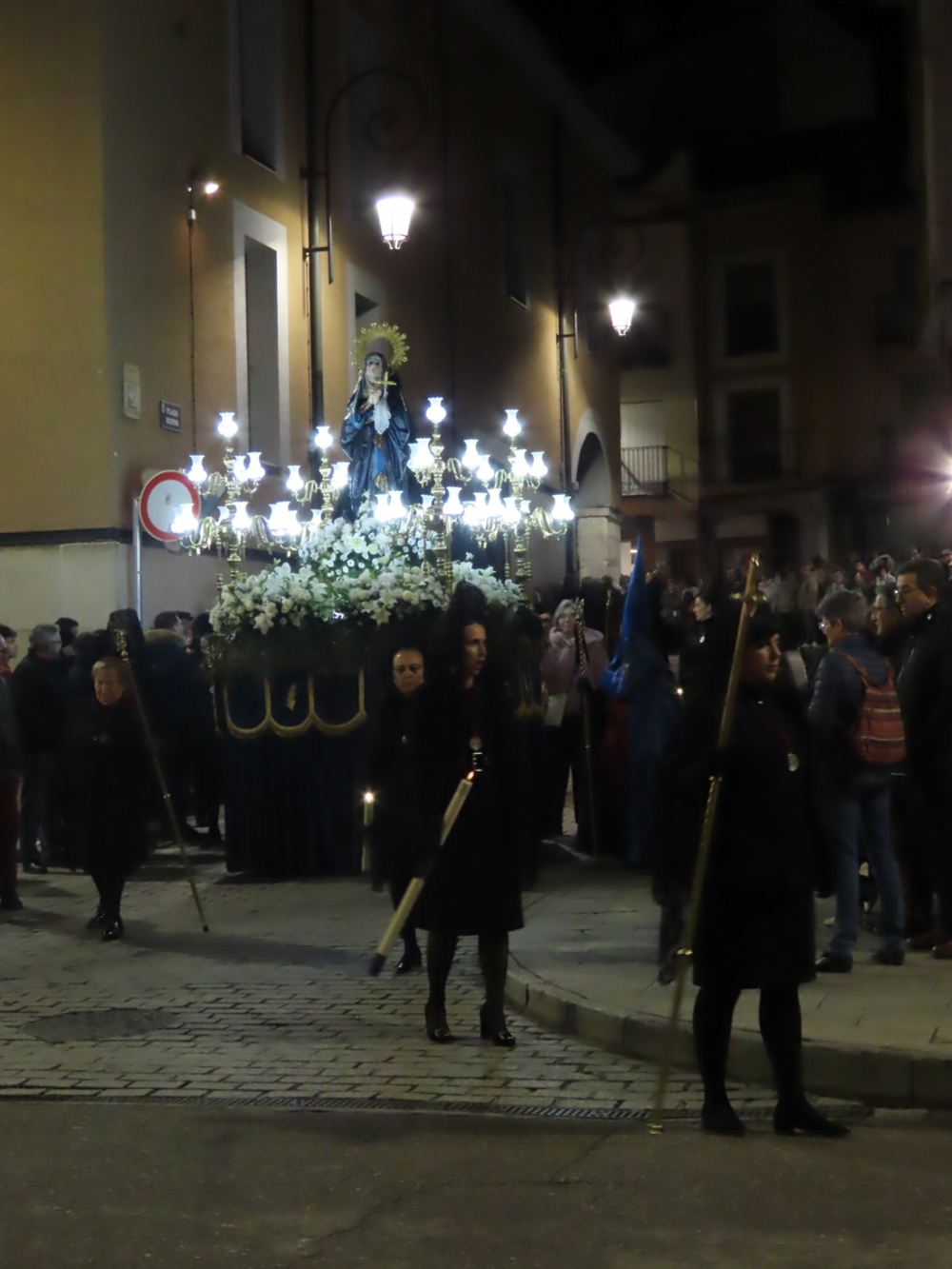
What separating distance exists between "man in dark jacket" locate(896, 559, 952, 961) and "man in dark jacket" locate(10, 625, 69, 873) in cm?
682

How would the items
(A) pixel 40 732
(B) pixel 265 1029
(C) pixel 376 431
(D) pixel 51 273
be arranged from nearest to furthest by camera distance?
(B) pixel 265 1029
(A) pixel 40 732
(C) pixel 376 431
(D) pixel 51 273

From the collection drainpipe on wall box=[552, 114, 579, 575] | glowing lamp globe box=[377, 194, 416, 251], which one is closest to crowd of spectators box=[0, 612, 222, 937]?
glowing lamp globe box=[377, 194, 416, 251]

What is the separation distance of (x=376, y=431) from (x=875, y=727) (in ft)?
24.9

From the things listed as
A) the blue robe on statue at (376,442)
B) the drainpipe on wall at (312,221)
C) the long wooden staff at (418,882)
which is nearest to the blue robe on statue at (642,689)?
the blue robe on statue at (376,442)

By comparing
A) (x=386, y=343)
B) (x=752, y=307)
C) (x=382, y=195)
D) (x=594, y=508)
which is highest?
(x=382, y=195)

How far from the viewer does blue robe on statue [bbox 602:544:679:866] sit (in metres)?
11.4

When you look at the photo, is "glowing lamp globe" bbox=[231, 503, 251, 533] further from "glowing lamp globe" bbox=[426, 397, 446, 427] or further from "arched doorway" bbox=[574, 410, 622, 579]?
"arched doorway" bbox=[574, 410, 622, 579]

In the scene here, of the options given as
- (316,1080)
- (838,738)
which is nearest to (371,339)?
(838,738)

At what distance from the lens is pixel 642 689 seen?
11477 mm

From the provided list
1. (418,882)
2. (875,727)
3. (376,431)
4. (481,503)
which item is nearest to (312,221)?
(376,431)

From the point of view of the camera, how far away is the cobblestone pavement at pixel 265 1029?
253 inches

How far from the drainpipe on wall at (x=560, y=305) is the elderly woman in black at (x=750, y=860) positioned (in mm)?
24371

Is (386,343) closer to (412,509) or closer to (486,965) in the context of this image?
(412,509)

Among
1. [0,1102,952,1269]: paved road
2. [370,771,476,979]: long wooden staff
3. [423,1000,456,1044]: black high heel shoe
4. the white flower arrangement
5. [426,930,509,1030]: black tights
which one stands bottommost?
[0,1102,952,1269]: paved road
